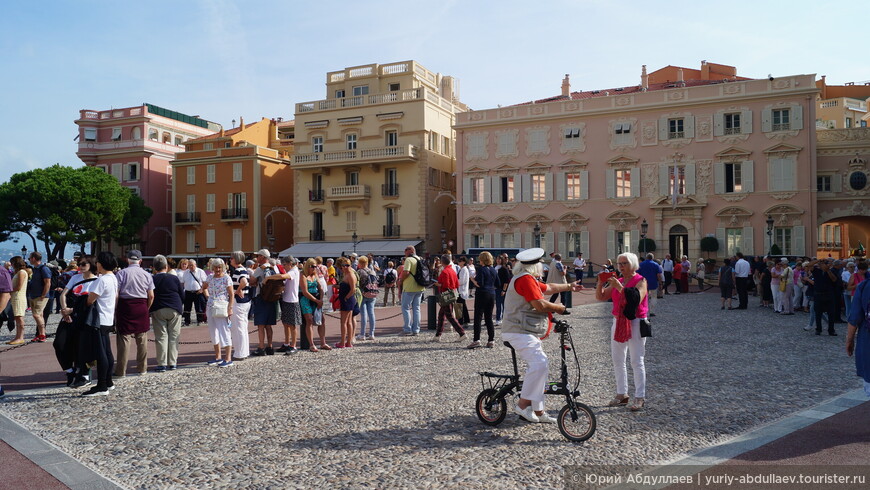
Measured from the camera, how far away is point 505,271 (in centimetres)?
1467

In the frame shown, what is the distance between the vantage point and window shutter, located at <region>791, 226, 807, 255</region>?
3459 centimetres

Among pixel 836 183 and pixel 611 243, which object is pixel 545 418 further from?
pixel 836 183

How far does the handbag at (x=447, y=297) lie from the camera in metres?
12.3

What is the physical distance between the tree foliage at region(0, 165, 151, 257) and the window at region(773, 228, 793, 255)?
41821 millimetres

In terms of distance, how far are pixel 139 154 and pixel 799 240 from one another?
46.4 meters

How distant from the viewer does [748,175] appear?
118 feet

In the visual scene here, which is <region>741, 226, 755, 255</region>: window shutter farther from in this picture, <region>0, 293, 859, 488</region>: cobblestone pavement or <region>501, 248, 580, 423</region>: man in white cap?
<region>501, 248, 580, 423</region>: man in white cap

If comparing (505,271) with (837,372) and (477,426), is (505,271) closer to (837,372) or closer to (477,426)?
(837,372)

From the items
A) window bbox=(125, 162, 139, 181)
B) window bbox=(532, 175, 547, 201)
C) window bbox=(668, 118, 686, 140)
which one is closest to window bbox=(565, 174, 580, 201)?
window bbox=(532, 175, 547, 201)

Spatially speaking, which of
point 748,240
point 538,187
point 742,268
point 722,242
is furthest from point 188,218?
point 742,268

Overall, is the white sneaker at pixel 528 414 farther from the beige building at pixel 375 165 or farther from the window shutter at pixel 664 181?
the beige building at pixel 375 165

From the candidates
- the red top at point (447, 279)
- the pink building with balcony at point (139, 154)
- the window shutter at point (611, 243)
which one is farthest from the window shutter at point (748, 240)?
the pink building with balcony at point (139, 154)

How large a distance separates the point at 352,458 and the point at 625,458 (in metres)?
2.22

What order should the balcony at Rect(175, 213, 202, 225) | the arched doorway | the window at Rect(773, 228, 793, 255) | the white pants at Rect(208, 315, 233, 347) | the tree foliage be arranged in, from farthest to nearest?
the balcony at Rect(175, 213, 202, 225), the tree foliage, the arched doorway, the window at Rect(773, 228, 793, 255), the white pants at Rect(208, 315, 233, 347)
